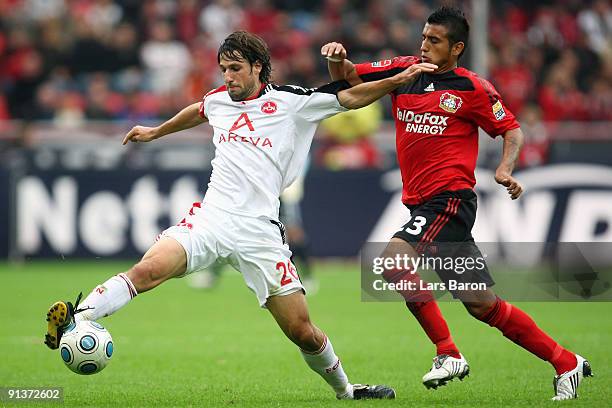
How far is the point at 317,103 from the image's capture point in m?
7.11

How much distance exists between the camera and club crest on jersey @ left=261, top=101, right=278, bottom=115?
709 cm

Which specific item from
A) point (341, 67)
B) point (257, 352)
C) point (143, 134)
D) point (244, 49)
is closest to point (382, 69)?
point (341, 67)

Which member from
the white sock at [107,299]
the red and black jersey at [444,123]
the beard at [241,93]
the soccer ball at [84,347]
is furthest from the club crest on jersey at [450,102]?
the soccer ball at [84,347]

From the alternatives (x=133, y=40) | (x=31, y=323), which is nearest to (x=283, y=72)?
(x=133, y=40)

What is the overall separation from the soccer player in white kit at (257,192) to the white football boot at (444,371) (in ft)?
1.18

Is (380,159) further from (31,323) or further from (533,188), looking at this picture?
(31,323)

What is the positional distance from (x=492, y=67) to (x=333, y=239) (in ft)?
17.3

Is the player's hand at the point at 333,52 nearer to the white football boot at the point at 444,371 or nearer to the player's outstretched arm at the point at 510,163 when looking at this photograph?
the player's outstretched arm at the point at 510,163

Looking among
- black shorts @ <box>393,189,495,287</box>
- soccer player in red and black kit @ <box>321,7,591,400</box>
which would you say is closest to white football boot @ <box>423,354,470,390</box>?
soccer player in red and black kit @ <box>321,7,591,400</box>

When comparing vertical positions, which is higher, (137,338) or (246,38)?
(246,38)

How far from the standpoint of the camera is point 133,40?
2084 cm

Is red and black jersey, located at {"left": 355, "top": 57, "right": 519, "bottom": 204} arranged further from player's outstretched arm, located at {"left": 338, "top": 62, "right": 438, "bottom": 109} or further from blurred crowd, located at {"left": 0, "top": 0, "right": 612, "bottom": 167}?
blurred crowd, located at {"left": 0, "top": 0, "right": 612, "bottom": 167}

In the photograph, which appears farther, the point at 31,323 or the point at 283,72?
the point at 283,72

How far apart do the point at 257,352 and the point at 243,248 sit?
10.4 ft
